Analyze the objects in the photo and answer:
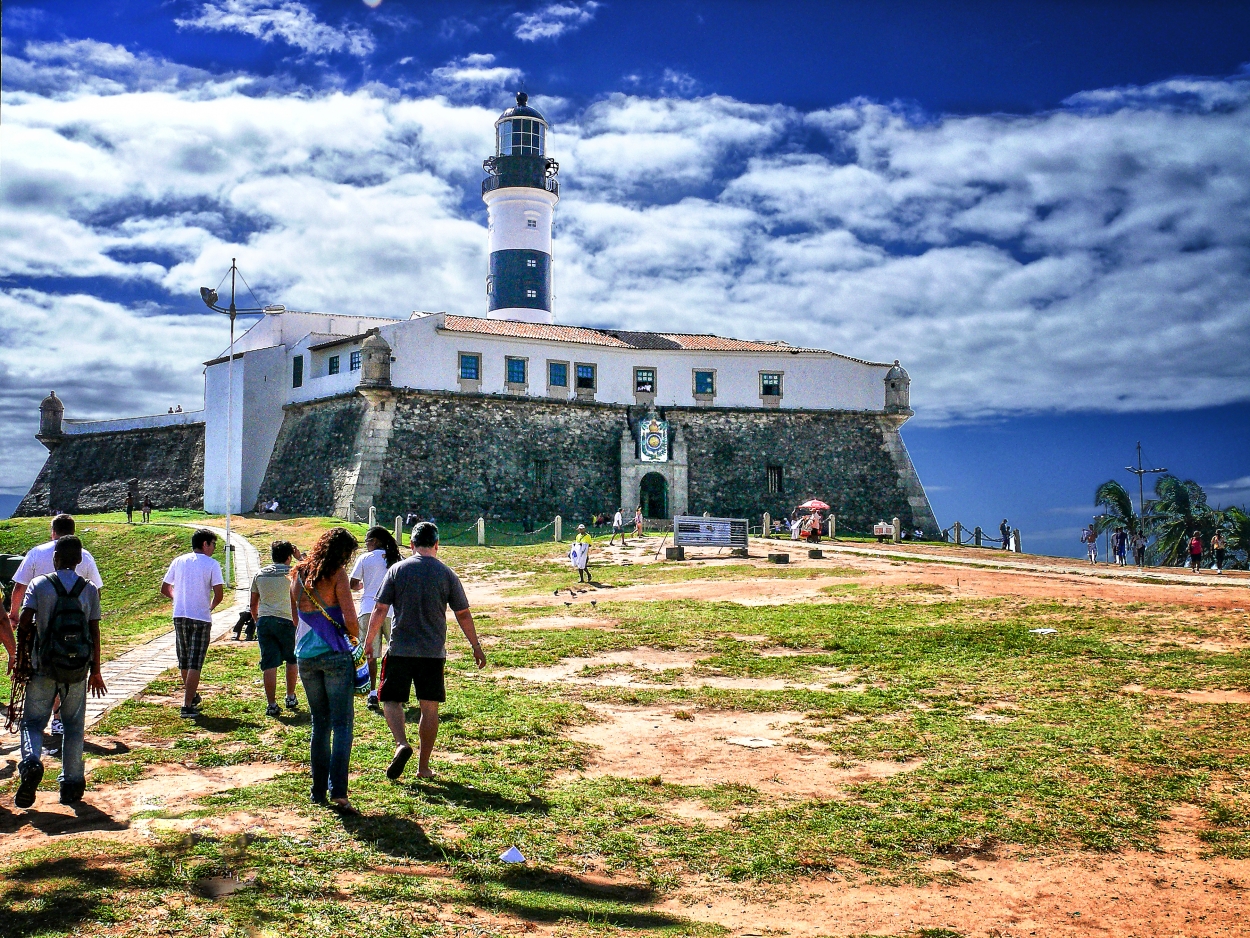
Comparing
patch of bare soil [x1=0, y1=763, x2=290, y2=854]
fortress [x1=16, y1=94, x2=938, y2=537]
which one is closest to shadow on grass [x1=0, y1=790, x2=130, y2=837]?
patch of bare soil [x1=0, y1=763, x2=290, y2=854]

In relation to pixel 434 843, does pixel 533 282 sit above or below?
above

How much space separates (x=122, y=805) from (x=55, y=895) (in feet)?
5.45

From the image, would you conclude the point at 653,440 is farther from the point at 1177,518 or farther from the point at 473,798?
the point at 473,798

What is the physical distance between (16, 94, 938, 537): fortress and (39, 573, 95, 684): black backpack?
92.4ft

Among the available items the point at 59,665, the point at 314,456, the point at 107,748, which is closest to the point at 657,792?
the point at 59,665

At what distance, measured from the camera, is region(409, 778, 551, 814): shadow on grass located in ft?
23.1

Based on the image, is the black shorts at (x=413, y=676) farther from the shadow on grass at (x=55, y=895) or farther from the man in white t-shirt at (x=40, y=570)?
the man in white t-shirt at (x=40, y=570)

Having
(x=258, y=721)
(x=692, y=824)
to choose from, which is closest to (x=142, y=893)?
(x=692, y=824)

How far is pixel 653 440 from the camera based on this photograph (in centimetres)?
3972

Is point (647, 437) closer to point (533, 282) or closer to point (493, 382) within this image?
point (493, 382)

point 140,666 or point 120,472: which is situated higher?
point 120,472

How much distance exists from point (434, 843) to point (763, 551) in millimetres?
24392

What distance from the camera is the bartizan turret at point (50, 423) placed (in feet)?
160

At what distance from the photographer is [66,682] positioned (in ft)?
23.2
